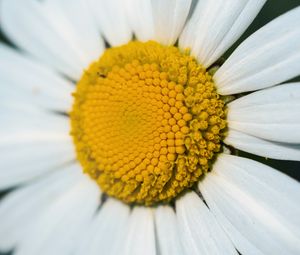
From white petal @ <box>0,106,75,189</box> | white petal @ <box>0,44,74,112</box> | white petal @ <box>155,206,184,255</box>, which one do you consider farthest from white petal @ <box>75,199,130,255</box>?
white petal @ <box>0,44,74,112</box>

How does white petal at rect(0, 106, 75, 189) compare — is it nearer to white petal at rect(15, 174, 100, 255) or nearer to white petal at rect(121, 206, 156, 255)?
white petal at rect(15, 174, 100, 255)

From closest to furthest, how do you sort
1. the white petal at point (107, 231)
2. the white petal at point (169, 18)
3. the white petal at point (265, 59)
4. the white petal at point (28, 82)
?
1. the white petal at point (265, 59)
2. the white petal at point (169, 18)
3. the white petal at point (107, 231)
4. the white petal at point (28, 82)

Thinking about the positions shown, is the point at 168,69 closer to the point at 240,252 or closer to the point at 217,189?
the point at 217,189

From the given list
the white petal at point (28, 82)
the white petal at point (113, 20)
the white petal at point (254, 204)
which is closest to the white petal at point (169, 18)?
the white petal at point (113, 20)

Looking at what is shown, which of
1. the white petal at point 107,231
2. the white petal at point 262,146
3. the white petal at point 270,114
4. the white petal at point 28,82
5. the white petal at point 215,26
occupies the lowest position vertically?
the white petal at point 107,231

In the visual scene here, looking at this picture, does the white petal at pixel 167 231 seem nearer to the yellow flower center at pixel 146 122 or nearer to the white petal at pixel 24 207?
the yellow flower center at pixel 146 122

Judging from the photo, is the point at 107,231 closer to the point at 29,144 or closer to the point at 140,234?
the point at 140,234

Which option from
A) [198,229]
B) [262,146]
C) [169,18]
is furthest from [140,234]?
[169,18]
